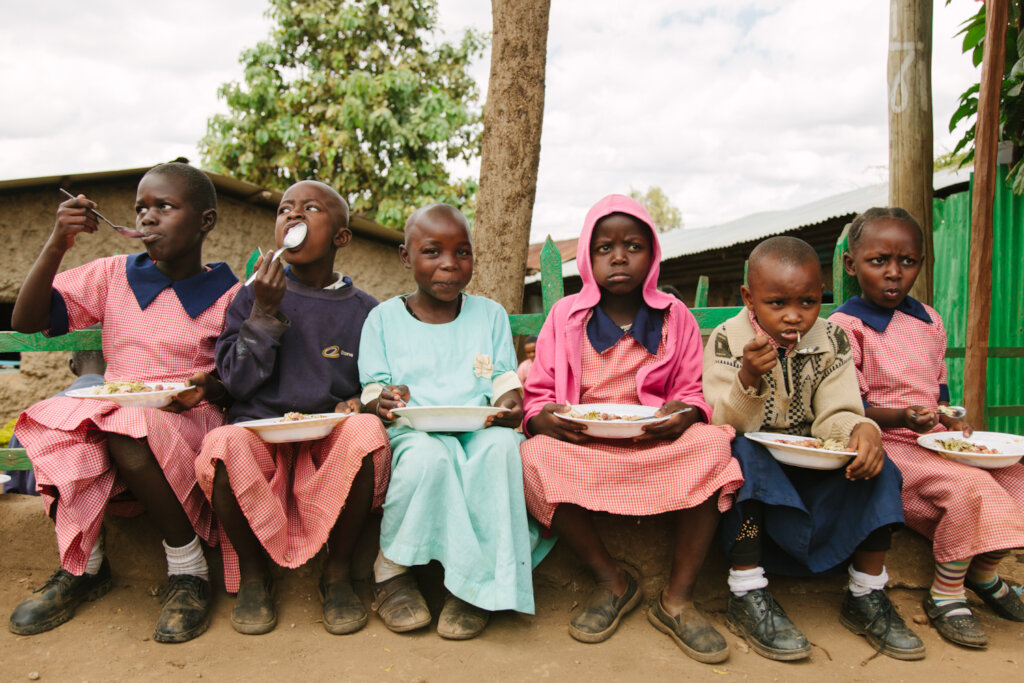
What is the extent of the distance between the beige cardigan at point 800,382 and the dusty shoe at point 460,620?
3.45ft

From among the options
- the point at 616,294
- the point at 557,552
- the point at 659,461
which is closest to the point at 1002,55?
the point at 616,294

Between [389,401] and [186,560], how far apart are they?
872 millimetres

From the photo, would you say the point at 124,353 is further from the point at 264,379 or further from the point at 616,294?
the point at 616,294

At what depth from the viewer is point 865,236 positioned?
2904 millimetres

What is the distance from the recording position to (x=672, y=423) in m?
2.42

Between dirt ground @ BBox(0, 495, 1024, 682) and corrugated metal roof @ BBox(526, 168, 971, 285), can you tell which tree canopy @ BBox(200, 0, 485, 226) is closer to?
corrugated metal roof @ BBox(526, 168, 971, 285)

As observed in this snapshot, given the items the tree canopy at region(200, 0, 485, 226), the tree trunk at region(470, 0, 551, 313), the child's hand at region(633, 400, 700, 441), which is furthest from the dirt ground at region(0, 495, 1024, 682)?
the tree canopy at region(200, 0, 485, 226)

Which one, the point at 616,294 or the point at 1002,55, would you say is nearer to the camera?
the point at 616,294

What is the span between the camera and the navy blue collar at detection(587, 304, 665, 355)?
278cm

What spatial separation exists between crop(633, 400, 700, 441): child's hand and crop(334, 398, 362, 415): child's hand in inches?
40.5

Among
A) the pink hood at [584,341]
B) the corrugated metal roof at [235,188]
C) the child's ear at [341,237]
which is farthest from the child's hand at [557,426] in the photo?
the corrugated metal roof at [235,188]

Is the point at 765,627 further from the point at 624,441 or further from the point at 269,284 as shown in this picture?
the point at 269,284

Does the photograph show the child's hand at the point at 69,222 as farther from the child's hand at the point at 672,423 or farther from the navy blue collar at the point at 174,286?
the child's hand at the point at 672,423

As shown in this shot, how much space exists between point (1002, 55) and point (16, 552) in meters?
4.67
